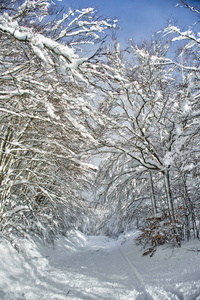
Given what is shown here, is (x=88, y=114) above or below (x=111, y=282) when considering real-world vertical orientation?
above

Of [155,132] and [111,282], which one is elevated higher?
[155,132]

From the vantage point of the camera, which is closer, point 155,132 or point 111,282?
point 111,282

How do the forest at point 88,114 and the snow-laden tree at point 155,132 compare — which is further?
the snow-laden tree at point 155,132

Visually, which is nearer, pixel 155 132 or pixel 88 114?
pixel 88 114

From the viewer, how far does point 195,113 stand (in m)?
4.77

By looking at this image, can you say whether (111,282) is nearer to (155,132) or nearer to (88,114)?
(88,114)

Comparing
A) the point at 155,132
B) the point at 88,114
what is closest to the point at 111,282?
the point at 88,114

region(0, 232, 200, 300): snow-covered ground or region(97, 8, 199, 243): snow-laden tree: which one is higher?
region(97, 8, 199, 243): snow-laden tree

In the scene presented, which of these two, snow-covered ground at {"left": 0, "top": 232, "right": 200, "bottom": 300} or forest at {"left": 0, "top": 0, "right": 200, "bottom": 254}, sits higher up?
forest at {"left": 0, "top": 0, "right": 200, "bottom": 254}

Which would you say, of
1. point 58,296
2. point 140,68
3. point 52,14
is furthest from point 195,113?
point 58,296

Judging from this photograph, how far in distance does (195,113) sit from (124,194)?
425 centimetres

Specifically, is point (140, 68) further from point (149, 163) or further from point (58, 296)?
point (58, 296)

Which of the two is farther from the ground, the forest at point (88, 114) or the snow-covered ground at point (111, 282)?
the forest at point (88, 114)

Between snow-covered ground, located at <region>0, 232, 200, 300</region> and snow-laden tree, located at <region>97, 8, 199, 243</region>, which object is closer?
snow-covered ground, located at <region>0, 232, 200, 300</region>
